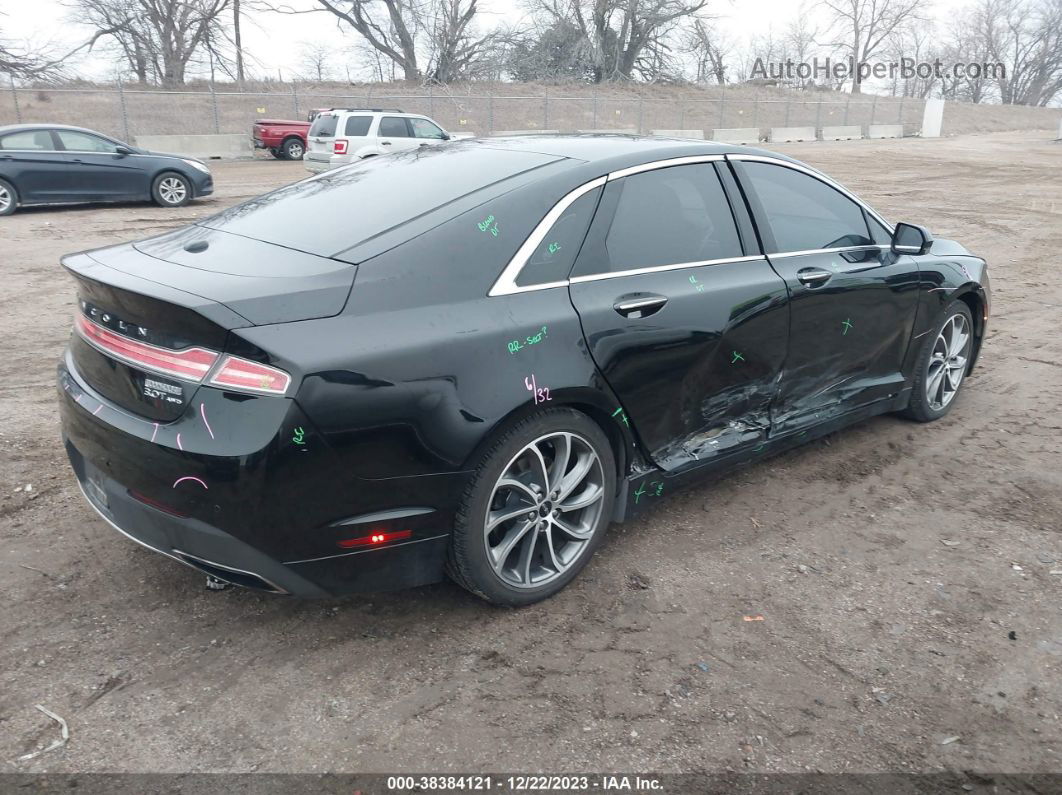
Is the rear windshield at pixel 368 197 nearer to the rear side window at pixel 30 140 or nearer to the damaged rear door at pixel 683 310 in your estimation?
the damaged rear door at pixel 683 310

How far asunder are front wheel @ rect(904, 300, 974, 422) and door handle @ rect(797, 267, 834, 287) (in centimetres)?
119

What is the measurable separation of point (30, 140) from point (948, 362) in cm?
1361

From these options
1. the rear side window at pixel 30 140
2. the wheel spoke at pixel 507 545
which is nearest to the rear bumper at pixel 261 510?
the wheel spoke at pixel 507 545

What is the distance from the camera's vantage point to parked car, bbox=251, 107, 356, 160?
26250mm

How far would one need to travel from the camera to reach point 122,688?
279 centimetres

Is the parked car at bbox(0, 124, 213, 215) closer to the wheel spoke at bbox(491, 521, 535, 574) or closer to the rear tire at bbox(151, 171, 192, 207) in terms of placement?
the rear tire at bbox(151, 171, 192, 207)

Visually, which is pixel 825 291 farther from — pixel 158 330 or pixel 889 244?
pixel 158 330

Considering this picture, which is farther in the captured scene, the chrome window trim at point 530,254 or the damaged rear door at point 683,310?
the damaged rear door at point 683,310

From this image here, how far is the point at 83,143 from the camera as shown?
13867mm

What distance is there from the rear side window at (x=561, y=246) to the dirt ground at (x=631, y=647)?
1244mm

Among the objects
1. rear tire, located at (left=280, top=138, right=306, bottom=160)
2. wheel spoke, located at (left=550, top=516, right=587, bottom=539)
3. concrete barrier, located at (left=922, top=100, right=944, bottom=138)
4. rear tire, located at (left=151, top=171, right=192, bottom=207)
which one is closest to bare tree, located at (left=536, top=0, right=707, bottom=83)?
concrete barrier, located at (left=922, top=100, right=944, bottom=138)

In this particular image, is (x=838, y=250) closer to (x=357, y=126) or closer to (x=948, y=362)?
(x=948, y=362)

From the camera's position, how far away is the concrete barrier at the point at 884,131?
47625mm

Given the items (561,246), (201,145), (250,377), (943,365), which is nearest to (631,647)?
(561,246)
